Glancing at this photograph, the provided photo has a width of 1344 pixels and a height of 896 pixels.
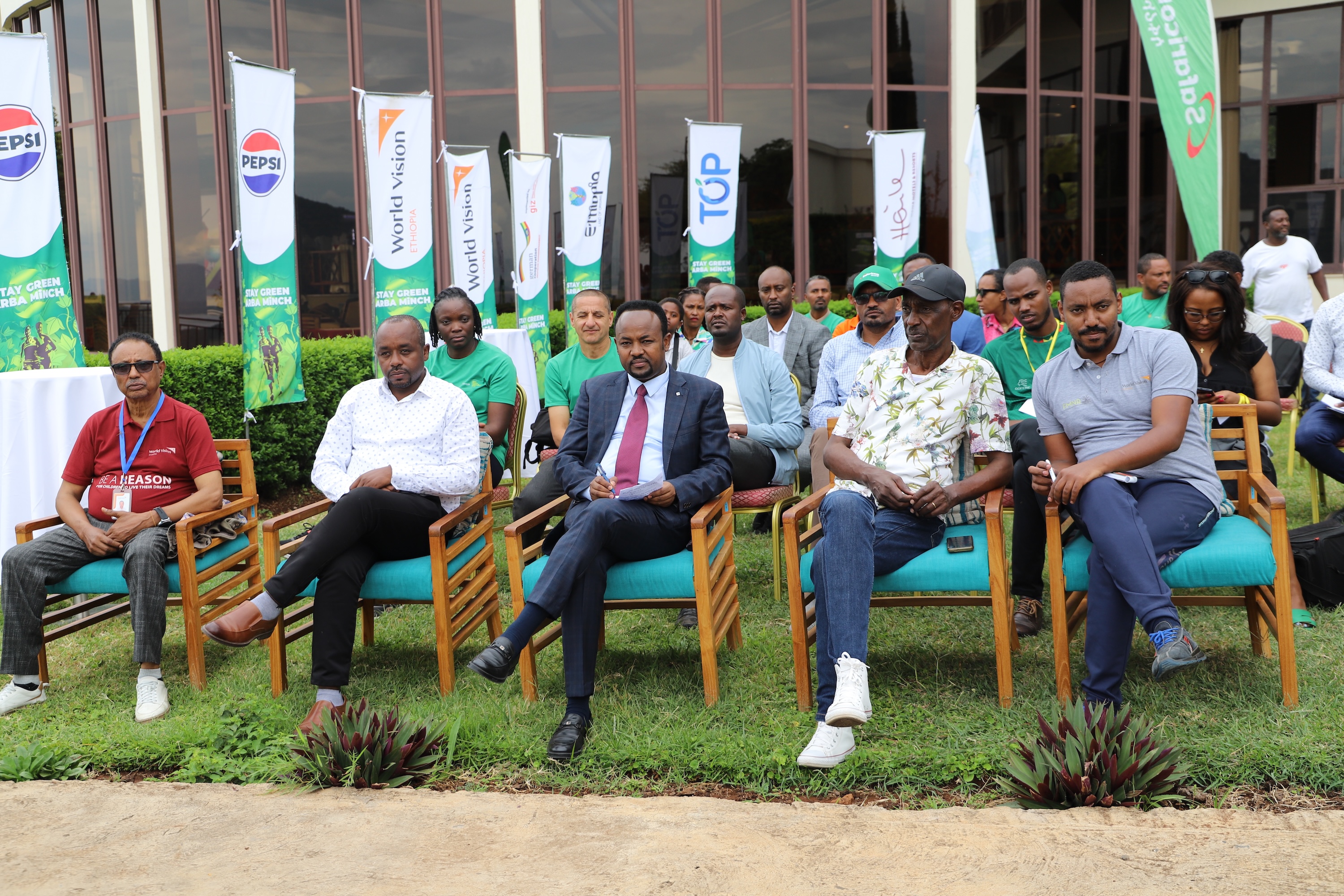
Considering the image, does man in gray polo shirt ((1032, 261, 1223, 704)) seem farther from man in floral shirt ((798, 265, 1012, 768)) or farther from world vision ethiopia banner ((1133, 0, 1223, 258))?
world vision ethiopia banner ((1133, 0, 1223, 258))

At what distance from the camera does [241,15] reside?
1262 centimetres

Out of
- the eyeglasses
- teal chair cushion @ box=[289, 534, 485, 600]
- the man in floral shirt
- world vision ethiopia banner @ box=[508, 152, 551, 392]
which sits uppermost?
world vision ethiopia banner @ box=[508, 152, 551, 392]

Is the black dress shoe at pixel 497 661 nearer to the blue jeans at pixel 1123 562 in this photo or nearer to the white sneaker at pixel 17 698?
the blue jeans at pixel 1123 562

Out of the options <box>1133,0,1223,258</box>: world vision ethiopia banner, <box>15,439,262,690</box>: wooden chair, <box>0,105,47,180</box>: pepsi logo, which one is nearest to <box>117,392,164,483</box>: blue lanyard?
<box>15,439,262,690</box>: wooden chair

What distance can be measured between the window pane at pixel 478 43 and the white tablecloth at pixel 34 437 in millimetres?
8175

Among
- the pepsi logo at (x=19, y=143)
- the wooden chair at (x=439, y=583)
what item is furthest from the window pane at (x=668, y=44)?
the wooden chair at (x=439, y=583)

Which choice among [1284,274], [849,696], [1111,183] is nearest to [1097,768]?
[849,696]

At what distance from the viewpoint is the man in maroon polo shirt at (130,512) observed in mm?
4266

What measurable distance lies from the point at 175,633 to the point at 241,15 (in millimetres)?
9929

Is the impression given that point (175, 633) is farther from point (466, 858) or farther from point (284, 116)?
point (284, 116)

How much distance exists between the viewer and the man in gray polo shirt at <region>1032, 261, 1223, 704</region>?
3.43 m

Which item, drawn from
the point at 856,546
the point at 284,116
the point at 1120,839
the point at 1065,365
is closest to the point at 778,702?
the point at 856,546

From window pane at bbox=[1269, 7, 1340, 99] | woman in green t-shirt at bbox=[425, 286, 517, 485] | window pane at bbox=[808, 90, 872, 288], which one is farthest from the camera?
window pane at bbox=[1269, 7, 1340, 99]

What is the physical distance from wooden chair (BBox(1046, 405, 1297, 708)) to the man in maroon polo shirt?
3344mm
